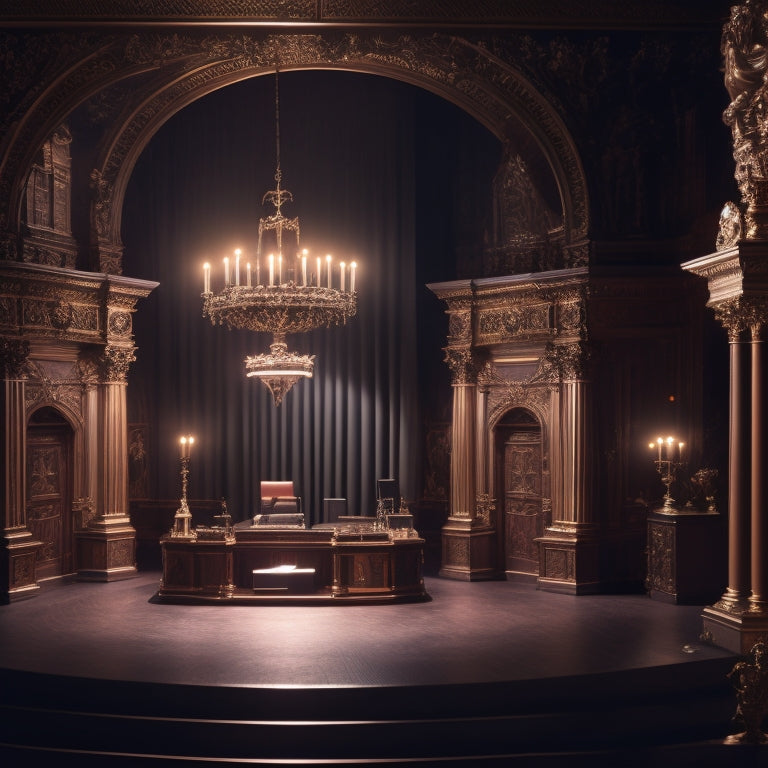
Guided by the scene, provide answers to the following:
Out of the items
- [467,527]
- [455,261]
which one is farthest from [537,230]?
[467,527]

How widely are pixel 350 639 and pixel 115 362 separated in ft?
18.9

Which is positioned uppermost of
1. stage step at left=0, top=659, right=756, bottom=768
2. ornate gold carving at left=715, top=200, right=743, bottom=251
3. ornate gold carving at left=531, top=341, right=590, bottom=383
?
ornate gold carving at left=715, top=200, right=743, bottom=251

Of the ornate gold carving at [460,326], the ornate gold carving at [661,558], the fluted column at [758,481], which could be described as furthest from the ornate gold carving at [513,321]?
the fluted column at [758,481]

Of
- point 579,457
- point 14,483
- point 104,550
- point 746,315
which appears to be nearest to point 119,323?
point 14,483

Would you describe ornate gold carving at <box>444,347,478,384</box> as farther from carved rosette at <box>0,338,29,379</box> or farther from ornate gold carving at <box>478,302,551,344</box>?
carved rosette at <box>0,338,29,379</box>

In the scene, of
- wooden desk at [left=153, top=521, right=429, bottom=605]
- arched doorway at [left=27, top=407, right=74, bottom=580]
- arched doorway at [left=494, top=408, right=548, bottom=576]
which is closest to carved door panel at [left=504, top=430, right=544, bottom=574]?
arched doorway at [left=494, top=408, right=548, bottom=576]

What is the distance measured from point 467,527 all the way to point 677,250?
458 centimetres

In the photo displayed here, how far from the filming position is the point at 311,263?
14758 millimetres

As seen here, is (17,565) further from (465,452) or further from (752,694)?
(752,694)

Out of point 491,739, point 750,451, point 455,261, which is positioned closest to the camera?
point 491,739

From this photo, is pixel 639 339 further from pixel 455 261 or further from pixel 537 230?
pixel 455 261

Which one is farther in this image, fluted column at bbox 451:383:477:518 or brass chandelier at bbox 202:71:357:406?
fluted column at bbox 451:383:477:518

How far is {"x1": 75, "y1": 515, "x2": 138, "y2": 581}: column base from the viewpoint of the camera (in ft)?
43.5

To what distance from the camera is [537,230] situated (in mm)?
13508
